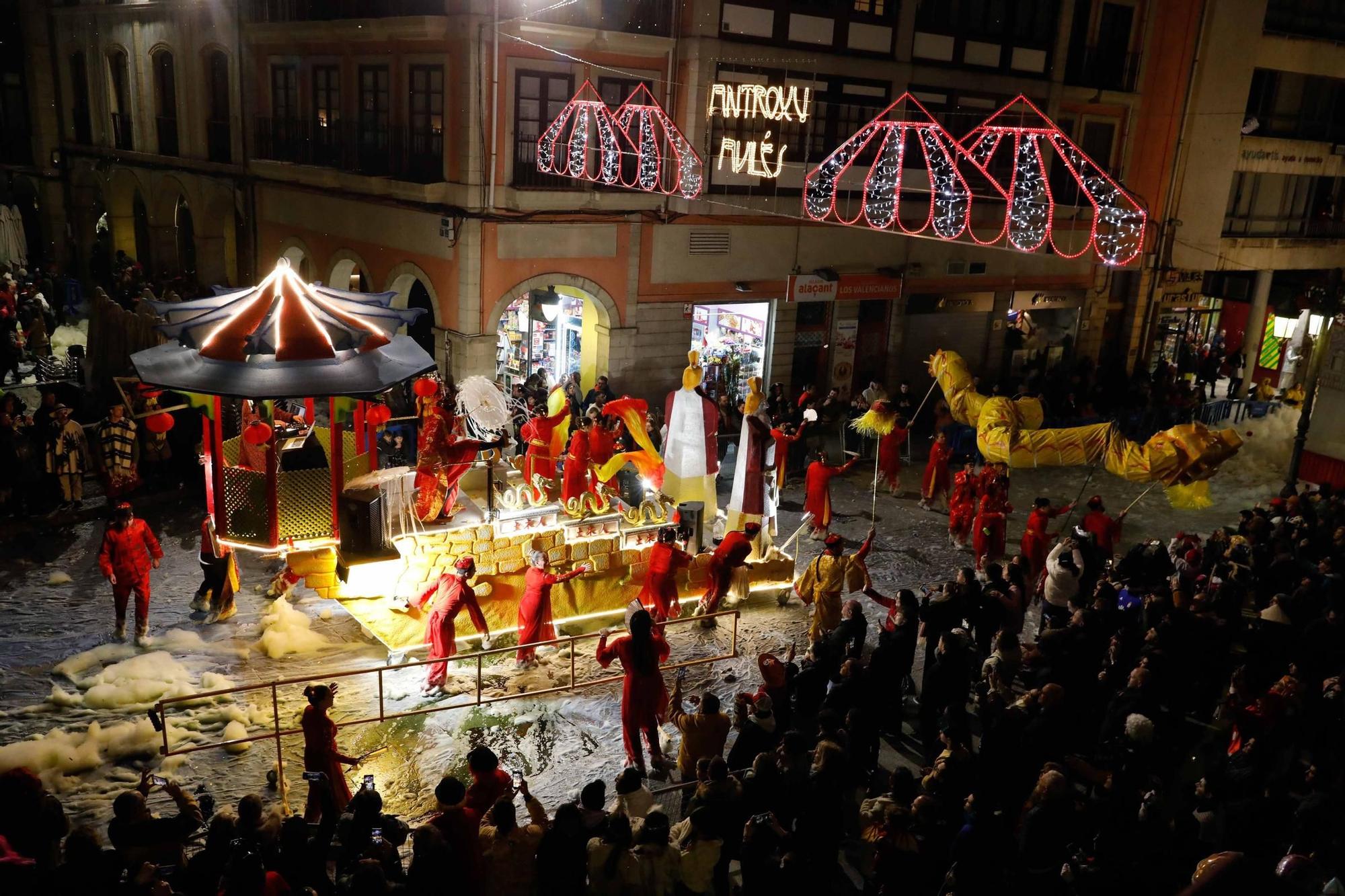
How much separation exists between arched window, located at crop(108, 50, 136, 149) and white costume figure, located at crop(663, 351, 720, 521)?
22.9m

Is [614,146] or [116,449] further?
[614,146]

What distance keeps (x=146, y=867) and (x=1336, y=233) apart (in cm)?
3212

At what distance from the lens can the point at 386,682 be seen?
10734 millimetres

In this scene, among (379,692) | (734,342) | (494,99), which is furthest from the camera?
(734,342)

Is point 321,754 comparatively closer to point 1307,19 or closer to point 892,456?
point 892,456

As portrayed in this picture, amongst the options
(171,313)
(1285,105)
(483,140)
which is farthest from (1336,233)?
(171,313)

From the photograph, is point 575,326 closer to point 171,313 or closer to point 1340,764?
point 171,313

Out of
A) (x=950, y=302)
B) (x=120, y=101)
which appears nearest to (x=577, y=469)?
(x=950, y=302)

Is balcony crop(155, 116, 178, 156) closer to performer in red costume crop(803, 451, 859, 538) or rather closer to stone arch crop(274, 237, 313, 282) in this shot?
stone arch crop(274, 237, 313, 282)

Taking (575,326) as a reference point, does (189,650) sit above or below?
below

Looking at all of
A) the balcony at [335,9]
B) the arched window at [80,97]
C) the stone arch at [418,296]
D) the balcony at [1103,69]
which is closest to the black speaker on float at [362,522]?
the stone arch at [418,296]

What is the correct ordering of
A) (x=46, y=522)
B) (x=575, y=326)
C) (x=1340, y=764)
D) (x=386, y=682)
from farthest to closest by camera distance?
(x=575, y=326), (x=46, y=522), (x=386, y=682), (x=1340, y=764)

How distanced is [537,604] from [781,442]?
18.3 ft

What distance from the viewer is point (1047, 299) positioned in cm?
2630
